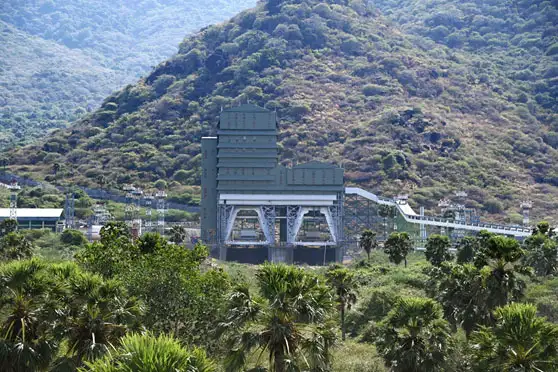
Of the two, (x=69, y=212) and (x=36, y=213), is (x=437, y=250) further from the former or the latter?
(x=36, y=213)

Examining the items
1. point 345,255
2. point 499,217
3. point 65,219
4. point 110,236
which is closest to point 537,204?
point 499,217

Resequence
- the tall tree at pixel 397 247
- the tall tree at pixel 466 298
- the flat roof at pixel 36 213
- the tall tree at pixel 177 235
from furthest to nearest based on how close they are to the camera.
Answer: the flat roof at pixel 36 213
the tall tree at pixel 177 235
the tall tree at pixel 397 247
the tall tree at pixel 466 298

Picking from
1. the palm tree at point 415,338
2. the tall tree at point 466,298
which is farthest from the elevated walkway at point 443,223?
the palm tree at point 415,338

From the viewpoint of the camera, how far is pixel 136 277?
51438mm

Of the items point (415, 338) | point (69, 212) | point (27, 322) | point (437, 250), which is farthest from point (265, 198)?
point (27, 322)

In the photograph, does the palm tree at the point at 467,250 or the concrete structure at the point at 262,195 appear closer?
the palm tree at the point at 467,250

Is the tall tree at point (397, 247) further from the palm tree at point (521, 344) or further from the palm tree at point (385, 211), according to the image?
the palm tree at point (521, 344)

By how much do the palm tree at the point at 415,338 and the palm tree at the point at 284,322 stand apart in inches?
291

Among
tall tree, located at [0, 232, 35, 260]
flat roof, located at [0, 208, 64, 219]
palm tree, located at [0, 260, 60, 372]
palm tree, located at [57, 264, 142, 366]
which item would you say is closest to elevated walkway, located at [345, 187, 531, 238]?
flat roof, located at [0, 208, 64, 219]

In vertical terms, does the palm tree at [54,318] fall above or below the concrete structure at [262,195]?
below

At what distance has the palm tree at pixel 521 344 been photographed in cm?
3472

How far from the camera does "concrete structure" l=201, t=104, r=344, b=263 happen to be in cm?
15038

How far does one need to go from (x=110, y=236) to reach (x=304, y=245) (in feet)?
306

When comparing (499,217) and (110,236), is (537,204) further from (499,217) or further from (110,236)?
(110,236)
